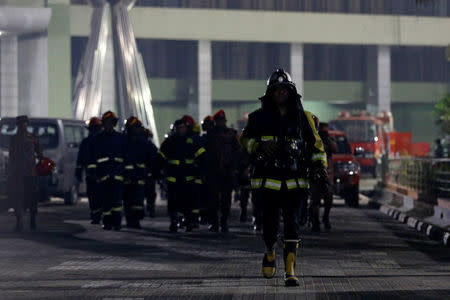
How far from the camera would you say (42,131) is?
26969 millimetres

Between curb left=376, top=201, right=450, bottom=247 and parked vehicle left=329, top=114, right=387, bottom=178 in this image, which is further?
parked vehicle left=329, top=114, right=387, bottom=178

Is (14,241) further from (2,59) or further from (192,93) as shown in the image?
(192,93)

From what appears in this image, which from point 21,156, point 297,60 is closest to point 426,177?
point 21,156

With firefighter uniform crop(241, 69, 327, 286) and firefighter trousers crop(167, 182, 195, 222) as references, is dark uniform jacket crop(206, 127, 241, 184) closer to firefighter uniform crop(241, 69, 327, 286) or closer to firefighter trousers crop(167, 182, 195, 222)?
firefighter trousers crop(167, 182, 195, 222)

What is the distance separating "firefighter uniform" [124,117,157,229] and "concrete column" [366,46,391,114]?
53.0 m

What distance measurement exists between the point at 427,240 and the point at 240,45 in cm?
5630

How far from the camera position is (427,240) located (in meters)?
19.1

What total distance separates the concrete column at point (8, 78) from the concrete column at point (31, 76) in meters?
A: 0.27

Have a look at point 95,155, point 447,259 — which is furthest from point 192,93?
point 447,259

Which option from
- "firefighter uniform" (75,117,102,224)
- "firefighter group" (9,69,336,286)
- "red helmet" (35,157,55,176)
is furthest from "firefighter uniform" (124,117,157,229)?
"red helmet" (35,157,55,176)

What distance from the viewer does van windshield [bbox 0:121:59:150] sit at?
1047 inches

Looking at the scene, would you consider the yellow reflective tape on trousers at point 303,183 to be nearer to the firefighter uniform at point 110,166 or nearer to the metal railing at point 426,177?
the firefighter uniform at point 110,166

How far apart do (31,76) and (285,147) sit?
160ft

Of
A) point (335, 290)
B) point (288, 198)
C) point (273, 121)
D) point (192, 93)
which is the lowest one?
point (335, 290)
